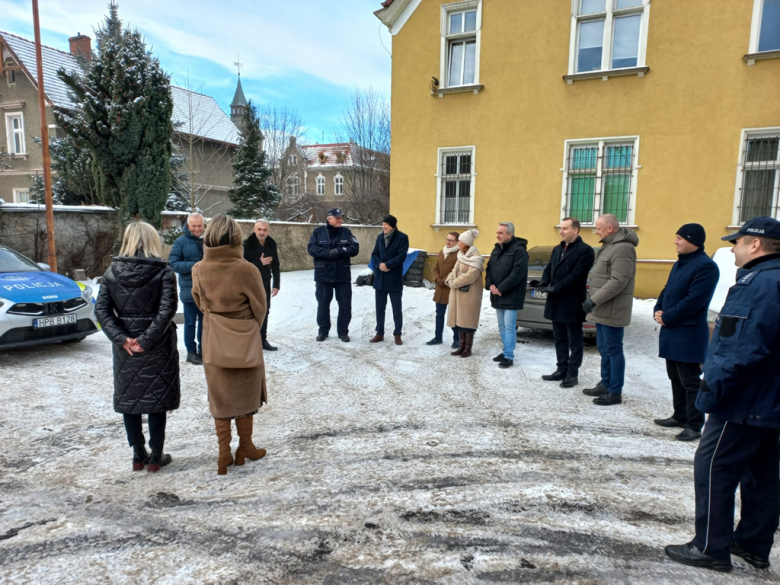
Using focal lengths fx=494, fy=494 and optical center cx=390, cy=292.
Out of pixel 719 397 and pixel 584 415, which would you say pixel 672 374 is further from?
pixel 719 397

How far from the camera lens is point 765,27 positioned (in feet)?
33.4

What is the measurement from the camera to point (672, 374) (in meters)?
4.46

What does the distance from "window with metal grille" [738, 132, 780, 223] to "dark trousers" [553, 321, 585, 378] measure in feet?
24.8

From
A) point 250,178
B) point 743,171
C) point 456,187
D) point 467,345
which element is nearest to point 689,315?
point 467,345

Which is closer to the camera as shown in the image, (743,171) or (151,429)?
(151,429)

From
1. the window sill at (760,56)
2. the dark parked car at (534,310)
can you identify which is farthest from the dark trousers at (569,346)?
the window sill at (760,56)

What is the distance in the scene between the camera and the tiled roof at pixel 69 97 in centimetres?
2198

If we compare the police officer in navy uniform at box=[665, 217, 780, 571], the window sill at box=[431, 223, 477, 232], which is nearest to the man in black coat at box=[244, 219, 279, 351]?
the police officer in navy uniform at box=[665, 217, 780, 571]

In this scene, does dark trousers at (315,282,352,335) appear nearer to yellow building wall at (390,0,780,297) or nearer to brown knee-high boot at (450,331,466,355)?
brown knee-high boot at (450,331,466,355)

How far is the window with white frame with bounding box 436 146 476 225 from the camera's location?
12.9m

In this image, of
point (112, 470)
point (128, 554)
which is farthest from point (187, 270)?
point (128, 554)

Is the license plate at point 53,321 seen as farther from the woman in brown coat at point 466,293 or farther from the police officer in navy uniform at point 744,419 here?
the police officer in navy uniform at point 744,419

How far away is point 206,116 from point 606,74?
80.2 ft

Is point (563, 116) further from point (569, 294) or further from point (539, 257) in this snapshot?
point (569, 294)
